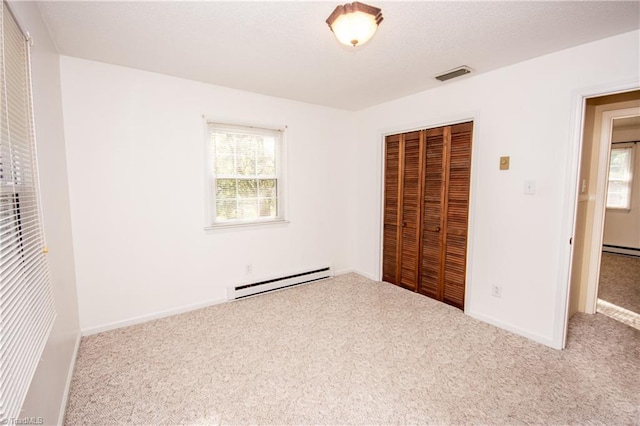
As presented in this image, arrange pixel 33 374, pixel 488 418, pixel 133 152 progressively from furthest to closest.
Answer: pixel 133 152, pixel 488 418, pixel 33 374

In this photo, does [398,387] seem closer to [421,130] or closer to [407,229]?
[407,229]

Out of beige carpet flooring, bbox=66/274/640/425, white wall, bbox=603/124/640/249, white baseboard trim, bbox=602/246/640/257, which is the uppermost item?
white wall, bbox=603/124/640/249

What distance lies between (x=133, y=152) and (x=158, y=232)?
792 millimetres

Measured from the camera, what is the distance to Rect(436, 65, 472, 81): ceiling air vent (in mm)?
2657

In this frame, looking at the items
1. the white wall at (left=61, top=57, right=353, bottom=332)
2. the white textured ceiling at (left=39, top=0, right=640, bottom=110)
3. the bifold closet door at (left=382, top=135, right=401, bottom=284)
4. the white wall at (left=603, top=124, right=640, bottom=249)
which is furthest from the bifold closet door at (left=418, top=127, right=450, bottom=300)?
the white wall at (left=603, top=124, right=640, bottom=249)

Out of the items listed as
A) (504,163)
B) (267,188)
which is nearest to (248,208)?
(267,188)

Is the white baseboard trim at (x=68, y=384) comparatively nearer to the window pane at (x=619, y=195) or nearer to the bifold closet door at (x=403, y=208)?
the bifold closet door at (x=403, y=208)

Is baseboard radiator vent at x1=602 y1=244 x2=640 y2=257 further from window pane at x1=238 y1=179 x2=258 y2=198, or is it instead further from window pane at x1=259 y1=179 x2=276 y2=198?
window pane at x1=238 y1=179 x2=258 y2=198

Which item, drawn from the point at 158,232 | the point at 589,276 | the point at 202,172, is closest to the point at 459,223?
the point at 589,276

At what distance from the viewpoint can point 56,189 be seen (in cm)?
207

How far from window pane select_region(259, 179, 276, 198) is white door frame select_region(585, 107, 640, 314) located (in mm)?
3437

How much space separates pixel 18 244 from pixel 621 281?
19.9ft

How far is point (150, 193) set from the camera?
284 cm

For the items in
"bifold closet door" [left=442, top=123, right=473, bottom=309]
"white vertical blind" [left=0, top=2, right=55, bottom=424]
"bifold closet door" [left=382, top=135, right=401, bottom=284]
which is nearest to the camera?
"white vertical blind" [left=0, top=2, right=55, bottom=424]
